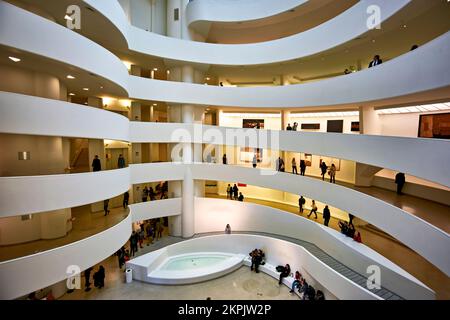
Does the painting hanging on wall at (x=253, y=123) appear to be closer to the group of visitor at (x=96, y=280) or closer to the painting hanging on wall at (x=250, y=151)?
the painting hanging on wall at (x=250, y=151)

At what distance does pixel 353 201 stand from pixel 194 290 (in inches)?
415

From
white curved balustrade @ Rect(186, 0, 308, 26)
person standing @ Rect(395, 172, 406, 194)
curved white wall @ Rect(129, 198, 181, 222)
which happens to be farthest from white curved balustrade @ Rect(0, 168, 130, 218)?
person standing @ Rect(395, 172, 406, 194)

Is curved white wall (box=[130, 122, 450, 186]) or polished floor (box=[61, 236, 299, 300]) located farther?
polished floor (box=[61, 236, 299, 300])

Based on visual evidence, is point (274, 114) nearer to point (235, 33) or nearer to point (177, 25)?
point (235, 33)

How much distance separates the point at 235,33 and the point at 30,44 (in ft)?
56.8

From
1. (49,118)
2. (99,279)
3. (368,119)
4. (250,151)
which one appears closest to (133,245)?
(99,279)

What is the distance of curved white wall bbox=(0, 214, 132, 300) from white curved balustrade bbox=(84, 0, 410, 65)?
10580 mm

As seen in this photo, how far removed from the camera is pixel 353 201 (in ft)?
43.9

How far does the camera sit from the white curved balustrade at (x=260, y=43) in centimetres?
1261

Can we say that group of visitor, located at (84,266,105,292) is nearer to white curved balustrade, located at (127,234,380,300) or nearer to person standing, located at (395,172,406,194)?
white curved balustrade, located at (127,234,380,300)

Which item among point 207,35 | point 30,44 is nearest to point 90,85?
point 30,44

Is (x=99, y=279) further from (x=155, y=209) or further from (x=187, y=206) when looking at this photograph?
(x=187, y=206)

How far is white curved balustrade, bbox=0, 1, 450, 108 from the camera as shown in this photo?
824 cm

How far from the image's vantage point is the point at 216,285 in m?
16.2
